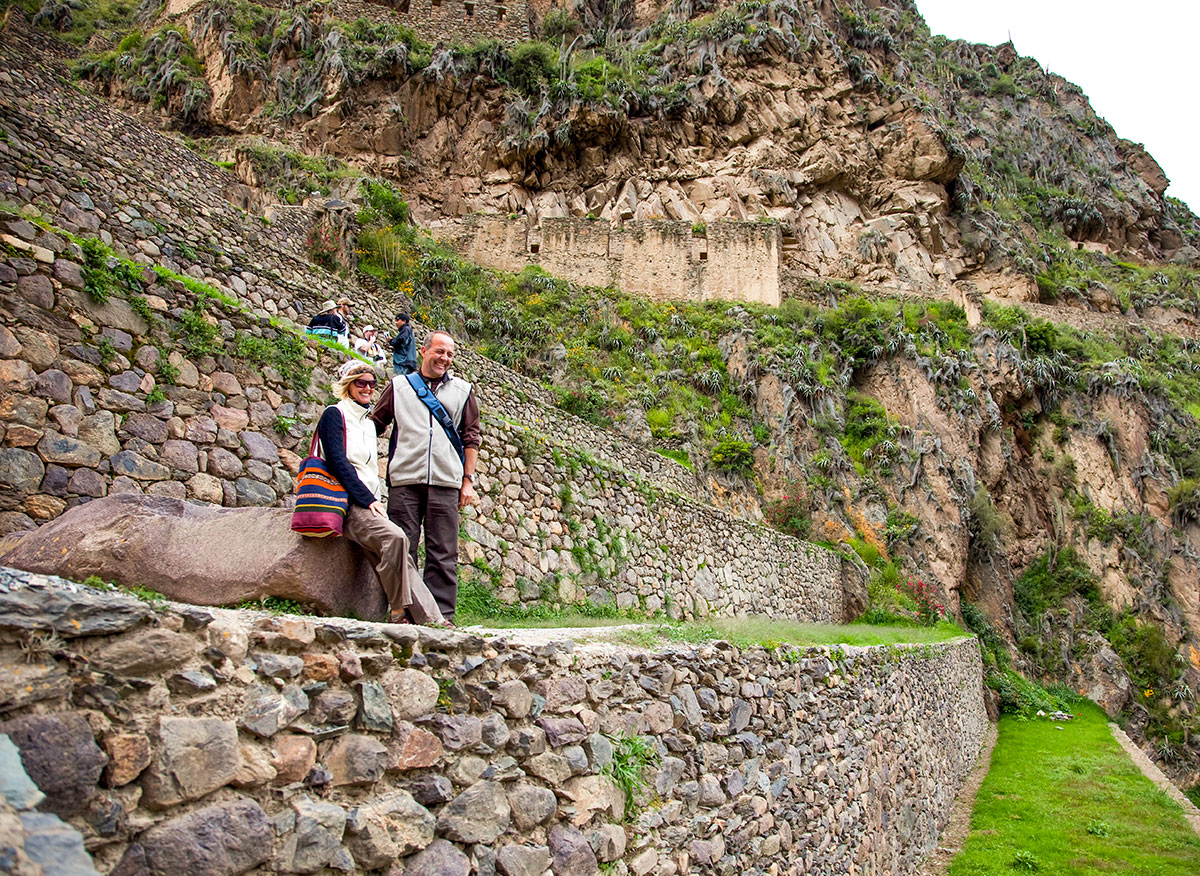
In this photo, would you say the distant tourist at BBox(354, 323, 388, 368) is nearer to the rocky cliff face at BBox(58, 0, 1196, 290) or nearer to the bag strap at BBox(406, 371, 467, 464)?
the bag strap at BBox(406, 371, 467, 464)

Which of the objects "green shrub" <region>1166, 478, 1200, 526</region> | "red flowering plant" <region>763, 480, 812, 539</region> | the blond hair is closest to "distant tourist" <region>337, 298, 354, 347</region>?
the blond hair

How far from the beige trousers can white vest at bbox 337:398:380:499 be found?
0.27 m

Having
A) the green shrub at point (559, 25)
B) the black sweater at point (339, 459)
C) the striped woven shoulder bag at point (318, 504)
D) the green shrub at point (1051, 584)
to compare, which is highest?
the green shrub at point (559, 25)

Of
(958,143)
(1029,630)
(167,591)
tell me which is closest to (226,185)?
(167,591)

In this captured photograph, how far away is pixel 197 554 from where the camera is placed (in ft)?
10.9

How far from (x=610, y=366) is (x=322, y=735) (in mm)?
18528

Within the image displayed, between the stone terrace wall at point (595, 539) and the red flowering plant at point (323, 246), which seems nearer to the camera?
the stone terrace wall at point (595, 539)

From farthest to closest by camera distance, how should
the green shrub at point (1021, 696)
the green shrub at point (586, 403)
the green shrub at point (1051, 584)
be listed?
the green shrub at point (1051, 584), the green shrub at point (1021, 696), the green shrub at point (586, 403)

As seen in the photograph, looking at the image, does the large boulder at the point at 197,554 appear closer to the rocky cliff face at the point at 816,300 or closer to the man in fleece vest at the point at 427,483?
the man in fleece vest at the point at 427,483

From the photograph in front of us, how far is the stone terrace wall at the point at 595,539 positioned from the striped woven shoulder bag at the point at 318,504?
11.2ft

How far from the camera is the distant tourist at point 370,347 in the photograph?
974 cm

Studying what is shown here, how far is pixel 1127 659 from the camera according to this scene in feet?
76.7

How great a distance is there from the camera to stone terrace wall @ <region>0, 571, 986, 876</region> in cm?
177

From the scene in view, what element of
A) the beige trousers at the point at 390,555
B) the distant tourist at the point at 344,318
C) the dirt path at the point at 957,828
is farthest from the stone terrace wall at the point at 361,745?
the distant tourist at the point at 344,318
